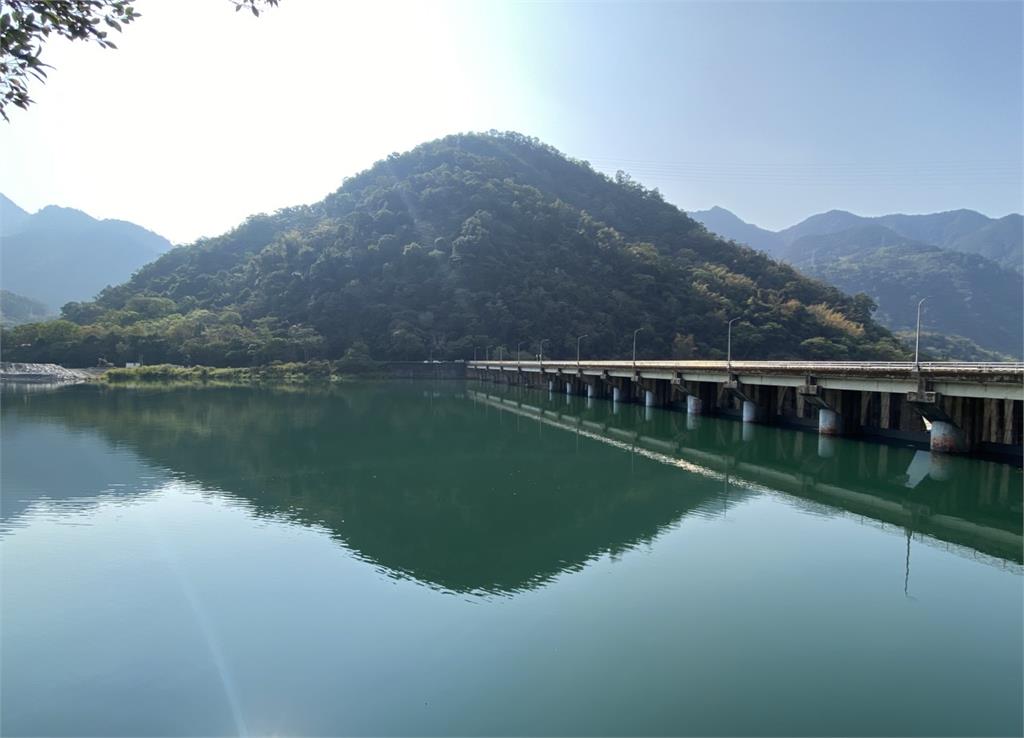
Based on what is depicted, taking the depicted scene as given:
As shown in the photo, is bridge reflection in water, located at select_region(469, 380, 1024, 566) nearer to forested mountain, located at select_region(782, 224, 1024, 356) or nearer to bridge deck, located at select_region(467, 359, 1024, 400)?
bridge deck, located at select_region(467, 359, 1024, 400)

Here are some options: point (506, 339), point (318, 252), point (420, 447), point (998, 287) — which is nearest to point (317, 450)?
point (420, 447)

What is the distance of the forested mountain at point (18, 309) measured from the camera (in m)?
166

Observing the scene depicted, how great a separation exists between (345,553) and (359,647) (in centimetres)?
457

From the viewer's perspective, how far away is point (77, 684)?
301 inches

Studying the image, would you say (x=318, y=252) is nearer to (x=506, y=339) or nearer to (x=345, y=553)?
(x=506, y=339)

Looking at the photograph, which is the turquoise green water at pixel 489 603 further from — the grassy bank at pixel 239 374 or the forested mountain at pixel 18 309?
the forested mountain at pixel 18 309

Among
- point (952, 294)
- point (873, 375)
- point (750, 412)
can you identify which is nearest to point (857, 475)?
point (873, 375)

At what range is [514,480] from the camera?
20828 mm

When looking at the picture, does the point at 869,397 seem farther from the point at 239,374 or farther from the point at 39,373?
the point at 39,373

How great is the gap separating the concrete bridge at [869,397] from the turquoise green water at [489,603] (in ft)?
6.78

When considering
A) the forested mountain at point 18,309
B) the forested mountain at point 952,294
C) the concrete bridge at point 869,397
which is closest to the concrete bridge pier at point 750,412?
the concrete bridge at point 869,397

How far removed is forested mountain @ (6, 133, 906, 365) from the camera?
9238 centimetres

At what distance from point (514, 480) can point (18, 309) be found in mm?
206001

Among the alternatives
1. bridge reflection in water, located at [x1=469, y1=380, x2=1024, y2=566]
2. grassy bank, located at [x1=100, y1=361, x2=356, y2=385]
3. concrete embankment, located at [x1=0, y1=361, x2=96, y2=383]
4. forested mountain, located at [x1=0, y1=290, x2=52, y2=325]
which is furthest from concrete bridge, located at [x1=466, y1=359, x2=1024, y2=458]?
forested mountain, located at [x1=0, y1=290, x2=52, y2=325]
